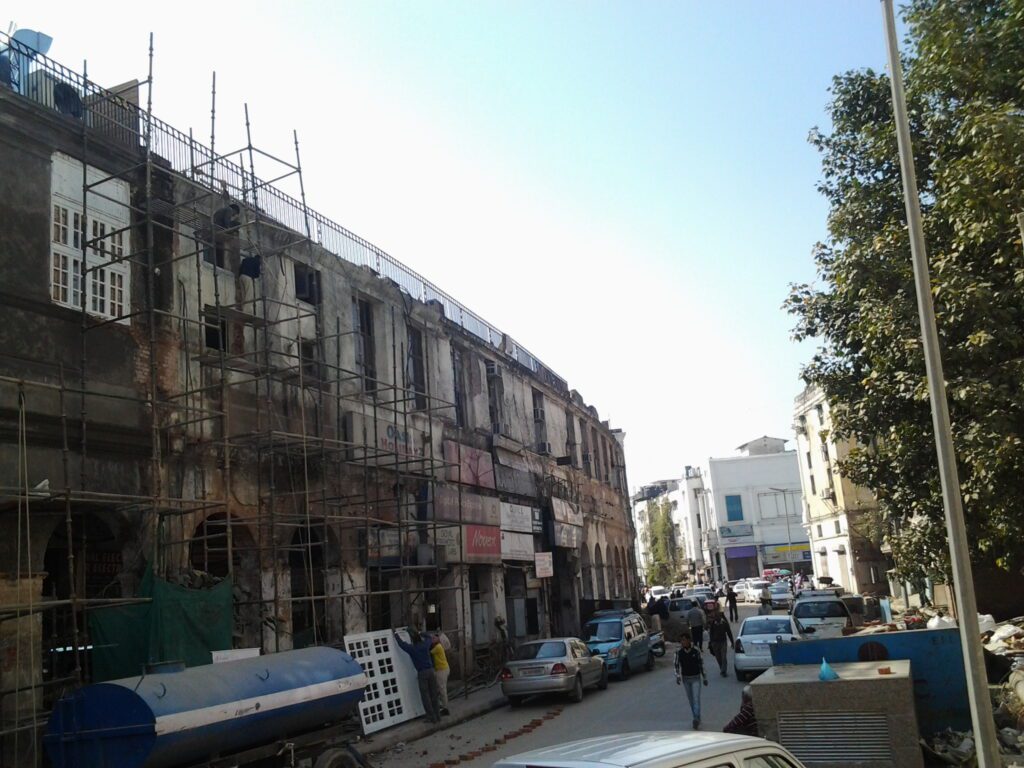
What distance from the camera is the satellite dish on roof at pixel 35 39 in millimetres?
13914

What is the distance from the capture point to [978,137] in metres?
12.6

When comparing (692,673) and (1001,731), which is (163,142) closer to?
(692,673)

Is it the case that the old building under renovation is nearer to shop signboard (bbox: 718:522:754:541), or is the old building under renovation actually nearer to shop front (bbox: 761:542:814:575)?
shop front (bbox: 761:542:814:575)

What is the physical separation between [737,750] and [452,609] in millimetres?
18783

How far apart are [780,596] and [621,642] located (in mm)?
29115

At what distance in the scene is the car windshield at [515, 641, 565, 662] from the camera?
19234mm

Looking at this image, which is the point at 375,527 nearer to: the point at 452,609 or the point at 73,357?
the point at 452,609

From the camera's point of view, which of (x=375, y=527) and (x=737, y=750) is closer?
(x=737, y=750)

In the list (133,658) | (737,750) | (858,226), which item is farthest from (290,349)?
(737,750)

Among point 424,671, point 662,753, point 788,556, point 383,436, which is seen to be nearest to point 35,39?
point 383,436

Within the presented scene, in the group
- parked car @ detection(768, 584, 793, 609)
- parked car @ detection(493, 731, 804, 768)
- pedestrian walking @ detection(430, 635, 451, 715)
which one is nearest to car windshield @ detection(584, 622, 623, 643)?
pedestrian walking @ detection(430, 635, 451, 715)

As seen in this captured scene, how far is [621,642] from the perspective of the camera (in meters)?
23.1

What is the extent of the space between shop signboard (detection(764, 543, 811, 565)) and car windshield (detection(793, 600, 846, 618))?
60046 millimetres

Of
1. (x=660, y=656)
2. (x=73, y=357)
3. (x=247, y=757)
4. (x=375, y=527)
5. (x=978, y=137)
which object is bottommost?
(x=660, y=656)
